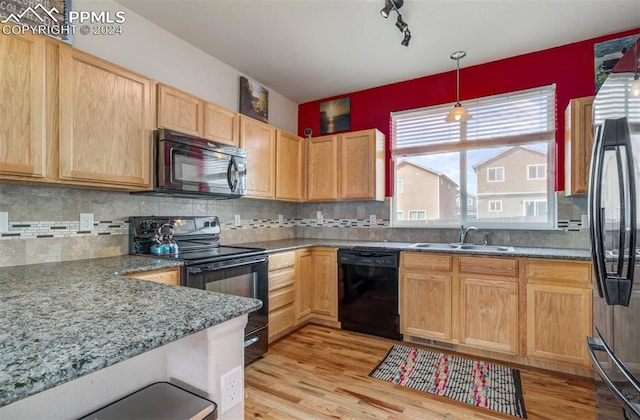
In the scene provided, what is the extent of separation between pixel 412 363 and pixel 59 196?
281 centimetres

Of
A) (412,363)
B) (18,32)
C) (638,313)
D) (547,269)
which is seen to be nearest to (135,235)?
(18,32)

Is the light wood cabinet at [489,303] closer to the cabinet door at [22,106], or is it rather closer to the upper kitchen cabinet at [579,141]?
the upper kitchen cabinet at [579,141]

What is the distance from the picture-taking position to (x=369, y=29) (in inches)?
101

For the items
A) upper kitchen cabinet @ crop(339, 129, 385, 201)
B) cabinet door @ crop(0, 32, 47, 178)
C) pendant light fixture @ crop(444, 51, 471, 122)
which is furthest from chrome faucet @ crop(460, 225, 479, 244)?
cabinet door @ crop(0, 32, 47, 178)

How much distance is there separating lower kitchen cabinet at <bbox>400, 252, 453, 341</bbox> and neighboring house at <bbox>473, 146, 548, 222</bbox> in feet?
2.86

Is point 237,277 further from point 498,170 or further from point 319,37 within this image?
point 498,170

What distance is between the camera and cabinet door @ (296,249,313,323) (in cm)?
315

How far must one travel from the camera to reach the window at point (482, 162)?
115 inches

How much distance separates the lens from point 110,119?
1.98 m

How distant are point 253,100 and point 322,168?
3.57 ft

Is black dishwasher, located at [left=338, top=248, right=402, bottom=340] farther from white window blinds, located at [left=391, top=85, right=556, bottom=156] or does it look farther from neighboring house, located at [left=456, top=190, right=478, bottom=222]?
white window blinds, located at [left=391, top=85, right=556, bottom=156]

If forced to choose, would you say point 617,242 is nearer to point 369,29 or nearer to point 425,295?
point 425,295

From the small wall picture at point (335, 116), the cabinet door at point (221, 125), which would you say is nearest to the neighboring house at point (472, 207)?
the small wall picture at point (335, 116)

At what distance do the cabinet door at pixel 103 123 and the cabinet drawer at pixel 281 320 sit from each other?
60.7 inches
